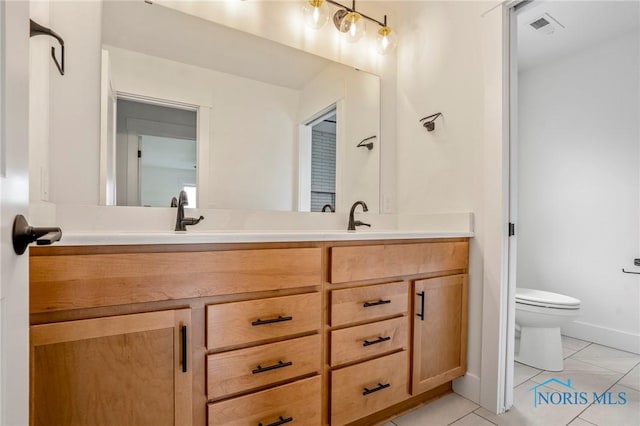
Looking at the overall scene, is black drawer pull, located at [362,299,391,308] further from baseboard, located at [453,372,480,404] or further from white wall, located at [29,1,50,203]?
white wall, located at [29,1,50,203]

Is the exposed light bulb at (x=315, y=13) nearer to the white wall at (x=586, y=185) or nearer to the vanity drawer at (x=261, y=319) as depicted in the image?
the vanity drawer at (x=261, y=319)

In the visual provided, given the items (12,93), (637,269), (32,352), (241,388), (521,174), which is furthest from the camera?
(521,174)

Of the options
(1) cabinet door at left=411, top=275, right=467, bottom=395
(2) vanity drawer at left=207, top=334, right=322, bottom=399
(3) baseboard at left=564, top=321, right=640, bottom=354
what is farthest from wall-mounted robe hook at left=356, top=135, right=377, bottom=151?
(3) baseboard at left=564, top=321, right=640, bottom=354

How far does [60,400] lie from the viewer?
815mm

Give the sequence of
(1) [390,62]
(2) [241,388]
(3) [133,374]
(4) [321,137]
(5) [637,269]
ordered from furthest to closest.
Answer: (5) [637,269] < (1) [390,62] < (4) [321,137] < (2) [241,388] < (3) [133,374]

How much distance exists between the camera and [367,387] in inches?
52.1

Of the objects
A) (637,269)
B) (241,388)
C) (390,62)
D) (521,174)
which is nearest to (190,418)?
(241,388)

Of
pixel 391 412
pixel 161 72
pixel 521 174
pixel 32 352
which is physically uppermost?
pixel 161 72

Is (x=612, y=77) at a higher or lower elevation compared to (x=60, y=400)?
higher

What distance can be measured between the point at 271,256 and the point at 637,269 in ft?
9.09

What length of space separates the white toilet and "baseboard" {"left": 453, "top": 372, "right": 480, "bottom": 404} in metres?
0.71

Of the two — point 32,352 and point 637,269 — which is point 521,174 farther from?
point 32,352

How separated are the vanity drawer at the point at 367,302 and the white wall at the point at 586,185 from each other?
6.80 feet

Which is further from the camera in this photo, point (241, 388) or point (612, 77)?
point (612, 77)
